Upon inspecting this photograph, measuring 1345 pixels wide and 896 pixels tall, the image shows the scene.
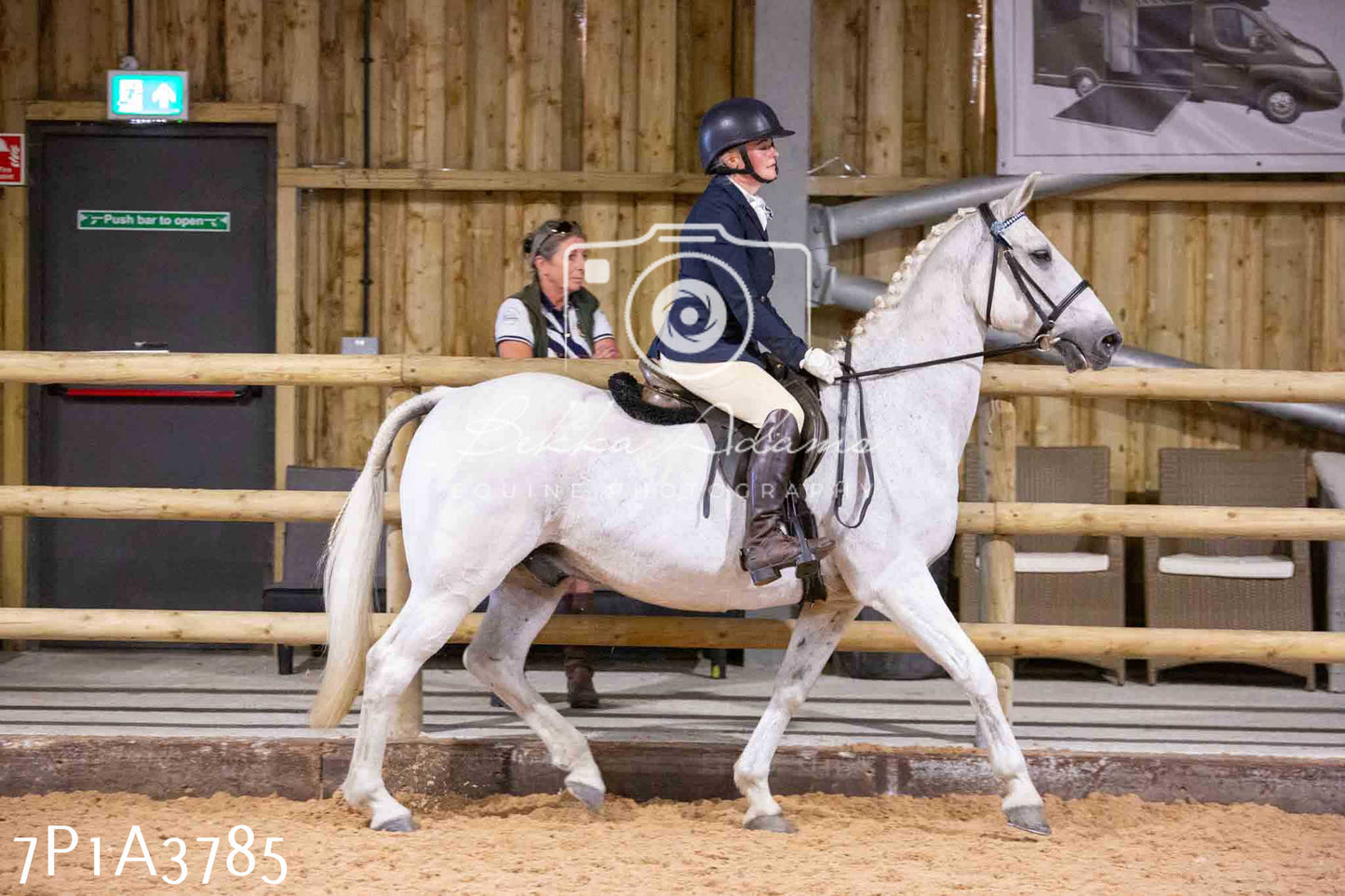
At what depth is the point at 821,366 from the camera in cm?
457

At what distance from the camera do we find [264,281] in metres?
8.14

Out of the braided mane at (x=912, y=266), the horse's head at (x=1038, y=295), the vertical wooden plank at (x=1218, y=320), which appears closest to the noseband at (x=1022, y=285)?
the horse's head at (x=1038, y=295)

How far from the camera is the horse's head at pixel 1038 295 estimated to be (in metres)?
4.47

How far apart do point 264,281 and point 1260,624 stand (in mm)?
5857

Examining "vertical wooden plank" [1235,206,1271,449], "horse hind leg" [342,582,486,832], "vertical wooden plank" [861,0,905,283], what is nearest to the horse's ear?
"horse hind leg" [342,582,486,832]

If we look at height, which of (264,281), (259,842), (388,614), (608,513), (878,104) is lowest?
(259,842)

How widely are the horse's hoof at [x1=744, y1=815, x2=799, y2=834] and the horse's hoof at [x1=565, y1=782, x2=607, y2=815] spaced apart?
0.52 m

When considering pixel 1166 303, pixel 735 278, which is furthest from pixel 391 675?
pixel 1166 303

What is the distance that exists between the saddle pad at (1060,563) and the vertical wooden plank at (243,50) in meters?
4.97

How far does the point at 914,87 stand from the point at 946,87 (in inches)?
7.3

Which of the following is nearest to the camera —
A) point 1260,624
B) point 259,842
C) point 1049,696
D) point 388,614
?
point 259,842

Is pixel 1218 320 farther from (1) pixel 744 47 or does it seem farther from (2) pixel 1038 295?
(2) pixel 1038 295

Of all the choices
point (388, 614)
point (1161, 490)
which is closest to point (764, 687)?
point (388, 614)

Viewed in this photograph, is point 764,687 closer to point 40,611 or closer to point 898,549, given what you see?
Result: point 898,549
